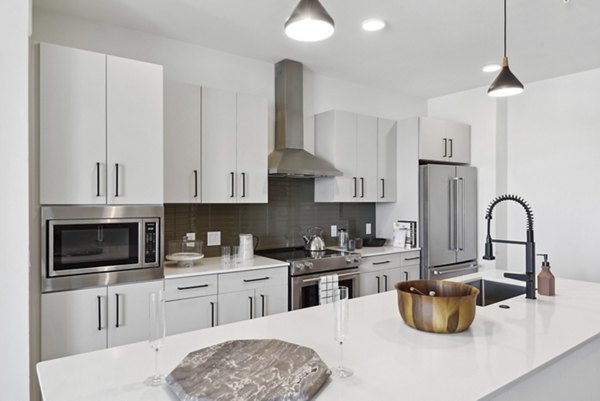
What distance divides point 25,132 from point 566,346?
267 cm

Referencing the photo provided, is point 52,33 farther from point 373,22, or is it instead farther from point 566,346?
point 566,346

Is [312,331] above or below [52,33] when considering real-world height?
below

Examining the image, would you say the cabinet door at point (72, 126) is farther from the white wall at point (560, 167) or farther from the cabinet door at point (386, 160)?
the white wall at point (560, 167)

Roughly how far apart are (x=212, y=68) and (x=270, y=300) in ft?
6.90

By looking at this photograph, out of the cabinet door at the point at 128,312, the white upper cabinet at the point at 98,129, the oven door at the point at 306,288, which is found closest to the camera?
the white upper cabinet at the point at 98,129

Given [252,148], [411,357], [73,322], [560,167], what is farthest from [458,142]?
[73,322]

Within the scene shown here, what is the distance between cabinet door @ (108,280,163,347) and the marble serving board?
1.44 meters

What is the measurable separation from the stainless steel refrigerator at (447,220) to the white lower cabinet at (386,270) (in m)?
0.14

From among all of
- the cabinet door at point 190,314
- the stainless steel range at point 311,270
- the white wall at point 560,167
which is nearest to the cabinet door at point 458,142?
the white wall at point 560,167

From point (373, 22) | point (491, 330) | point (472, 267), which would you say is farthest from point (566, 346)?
point (472, 267)

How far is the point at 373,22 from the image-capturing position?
114 inches

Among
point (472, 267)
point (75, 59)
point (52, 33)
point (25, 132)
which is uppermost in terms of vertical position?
point (52, 33)

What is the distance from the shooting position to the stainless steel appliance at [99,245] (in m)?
2.33

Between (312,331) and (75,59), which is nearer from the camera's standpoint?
(312,331)
